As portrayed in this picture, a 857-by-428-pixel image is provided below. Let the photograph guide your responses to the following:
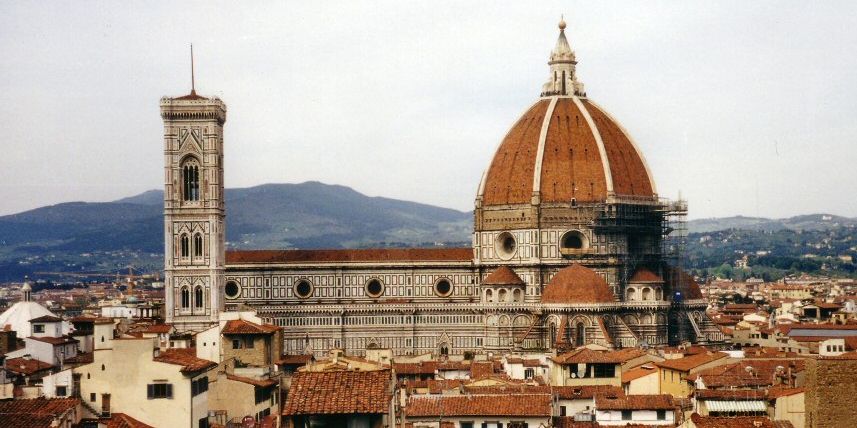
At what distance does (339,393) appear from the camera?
77.8 ft

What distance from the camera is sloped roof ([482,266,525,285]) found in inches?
4213

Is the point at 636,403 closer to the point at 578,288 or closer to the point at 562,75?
the point at 578,288

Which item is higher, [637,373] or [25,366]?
[25,366]

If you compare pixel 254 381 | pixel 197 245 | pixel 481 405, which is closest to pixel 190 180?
pixel 197 245

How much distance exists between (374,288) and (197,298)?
13.7 meters

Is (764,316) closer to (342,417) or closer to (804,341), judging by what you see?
(804,341)

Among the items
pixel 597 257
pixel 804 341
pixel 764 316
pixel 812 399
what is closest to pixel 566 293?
pixel 597 257

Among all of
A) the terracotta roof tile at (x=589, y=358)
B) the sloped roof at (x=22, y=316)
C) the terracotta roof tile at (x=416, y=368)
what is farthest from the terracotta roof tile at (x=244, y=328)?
the sloped roof at (x=22, y=316)

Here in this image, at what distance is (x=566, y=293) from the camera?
104 metres

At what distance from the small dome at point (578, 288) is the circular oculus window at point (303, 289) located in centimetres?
1676

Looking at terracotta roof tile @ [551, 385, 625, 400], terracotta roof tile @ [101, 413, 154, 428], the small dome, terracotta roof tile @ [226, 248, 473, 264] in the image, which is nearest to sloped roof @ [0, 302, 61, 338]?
terracotta roof tile @ [226, 248, 473, 264]

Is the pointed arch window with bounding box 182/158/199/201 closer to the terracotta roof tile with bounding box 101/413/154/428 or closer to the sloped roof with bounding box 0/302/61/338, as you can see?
the sloped roof with bounding box 0/302/61/338

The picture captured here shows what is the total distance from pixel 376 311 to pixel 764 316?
119 feet

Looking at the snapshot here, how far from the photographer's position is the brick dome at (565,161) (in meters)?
109
